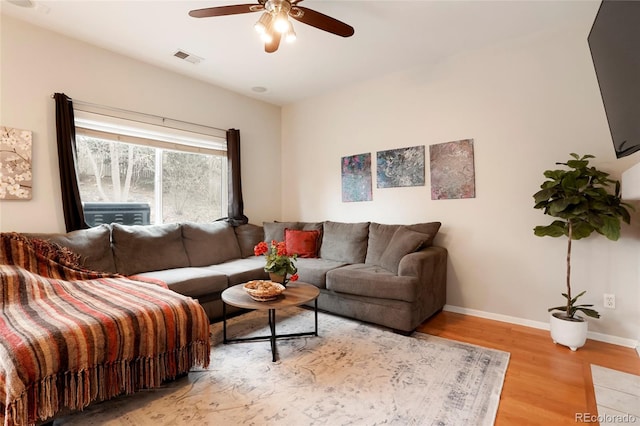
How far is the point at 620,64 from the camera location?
1526 mm

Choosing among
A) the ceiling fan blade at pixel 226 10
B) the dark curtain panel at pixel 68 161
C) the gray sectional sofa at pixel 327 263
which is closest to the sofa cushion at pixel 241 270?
the gray sectional sofa at pixel 327 263

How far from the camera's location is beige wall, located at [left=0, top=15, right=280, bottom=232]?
258 cm

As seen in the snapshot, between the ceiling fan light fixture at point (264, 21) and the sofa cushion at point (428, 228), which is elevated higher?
the ceiling fan light fixture at point (264, 21)

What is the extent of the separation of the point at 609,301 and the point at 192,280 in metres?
3.48

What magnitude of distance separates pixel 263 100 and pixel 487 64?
9.66 ft

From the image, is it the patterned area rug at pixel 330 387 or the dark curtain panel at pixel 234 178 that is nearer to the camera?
the patterned area rug at pixel 330 387

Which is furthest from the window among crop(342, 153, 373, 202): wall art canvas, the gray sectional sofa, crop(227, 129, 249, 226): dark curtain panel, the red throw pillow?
crop(342, 153, 373, 202): wall art canvas

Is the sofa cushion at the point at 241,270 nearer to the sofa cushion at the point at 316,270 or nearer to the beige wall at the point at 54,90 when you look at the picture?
the sofa cushion at the point at 316,270

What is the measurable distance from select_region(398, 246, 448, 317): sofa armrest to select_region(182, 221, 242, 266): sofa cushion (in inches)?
81.4

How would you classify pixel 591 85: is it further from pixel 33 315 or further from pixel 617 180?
pixel 33 315

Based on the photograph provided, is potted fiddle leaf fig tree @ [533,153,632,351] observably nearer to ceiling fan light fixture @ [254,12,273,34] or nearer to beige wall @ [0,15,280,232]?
ceiling fan light fixture @ [254,12,273,34]

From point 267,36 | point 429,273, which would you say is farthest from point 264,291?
point 267,36

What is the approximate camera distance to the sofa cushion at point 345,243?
353 centimetres

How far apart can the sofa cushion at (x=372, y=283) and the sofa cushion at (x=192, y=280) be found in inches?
42.0
